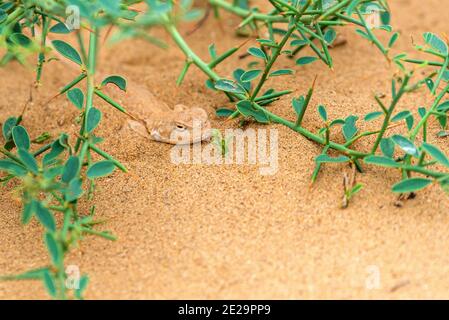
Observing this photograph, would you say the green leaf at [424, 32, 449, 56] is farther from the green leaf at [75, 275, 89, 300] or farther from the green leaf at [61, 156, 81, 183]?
the green leaf at [75, 275, 89, 300]

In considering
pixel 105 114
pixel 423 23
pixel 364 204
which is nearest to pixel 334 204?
pixel 364 204

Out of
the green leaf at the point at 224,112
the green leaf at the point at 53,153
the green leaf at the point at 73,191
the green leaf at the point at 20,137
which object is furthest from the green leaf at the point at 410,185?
the green leaf at the point at 20,137

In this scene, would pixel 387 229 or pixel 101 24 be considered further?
pixel 387 229

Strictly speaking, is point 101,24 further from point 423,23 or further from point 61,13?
point 423,23

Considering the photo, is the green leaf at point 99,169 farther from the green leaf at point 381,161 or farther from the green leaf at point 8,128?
the green leaf at point 381,161

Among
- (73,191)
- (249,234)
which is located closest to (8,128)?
(73,191)

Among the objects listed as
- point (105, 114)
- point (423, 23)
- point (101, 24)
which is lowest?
point (101, 24)

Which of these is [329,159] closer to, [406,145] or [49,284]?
[406,145]

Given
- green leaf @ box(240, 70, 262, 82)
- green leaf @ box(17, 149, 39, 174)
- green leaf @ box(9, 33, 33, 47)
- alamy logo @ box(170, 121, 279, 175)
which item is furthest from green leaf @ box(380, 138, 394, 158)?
green leaf @ box(9, 33, 33, 47)
